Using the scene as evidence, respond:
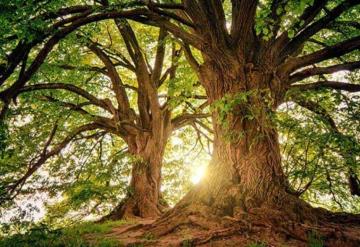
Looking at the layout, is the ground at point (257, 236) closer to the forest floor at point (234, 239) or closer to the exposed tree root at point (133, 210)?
the forest floor at point (234, 239)

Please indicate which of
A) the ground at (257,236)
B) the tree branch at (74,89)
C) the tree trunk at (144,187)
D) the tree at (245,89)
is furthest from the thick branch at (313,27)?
the tree branch at (74,89)

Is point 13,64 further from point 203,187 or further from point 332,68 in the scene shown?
point 332,68

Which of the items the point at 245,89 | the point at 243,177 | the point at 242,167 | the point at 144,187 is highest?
the point at 245,89

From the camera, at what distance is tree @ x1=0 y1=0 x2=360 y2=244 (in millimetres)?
5781

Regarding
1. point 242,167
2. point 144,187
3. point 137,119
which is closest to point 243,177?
point 242,167

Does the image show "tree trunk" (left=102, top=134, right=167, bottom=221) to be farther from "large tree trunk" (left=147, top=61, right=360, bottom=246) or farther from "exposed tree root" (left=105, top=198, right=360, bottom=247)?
"exposed tree root" (left=105, top=198, right=360, bottom=247)

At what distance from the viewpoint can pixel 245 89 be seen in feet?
21.2

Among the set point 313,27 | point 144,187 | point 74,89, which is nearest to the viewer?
point 313,27

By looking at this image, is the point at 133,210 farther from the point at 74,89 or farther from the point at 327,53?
the point at 327,53

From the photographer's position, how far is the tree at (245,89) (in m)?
5.78

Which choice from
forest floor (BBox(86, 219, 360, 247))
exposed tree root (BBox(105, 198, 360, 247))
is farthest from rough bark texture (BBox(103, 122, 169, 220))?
forest floor (BBox(86, 219, 360, 247))

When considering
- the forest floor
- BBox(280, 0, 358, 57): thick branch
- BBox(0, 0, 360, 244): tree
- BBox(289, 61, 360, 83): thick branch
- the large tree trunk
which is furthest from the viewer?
BBox(289, 61, 360, 83): thick branch

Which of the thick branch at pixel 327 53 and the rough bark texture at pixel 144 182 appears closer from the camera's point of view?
the thick branch at pixel 327 53

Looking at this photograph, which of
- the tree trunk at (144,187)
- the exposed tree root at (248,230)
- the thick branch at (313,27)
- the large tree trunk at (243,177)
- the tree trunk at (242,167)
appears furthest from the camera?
the tree trunk at (144,187)
